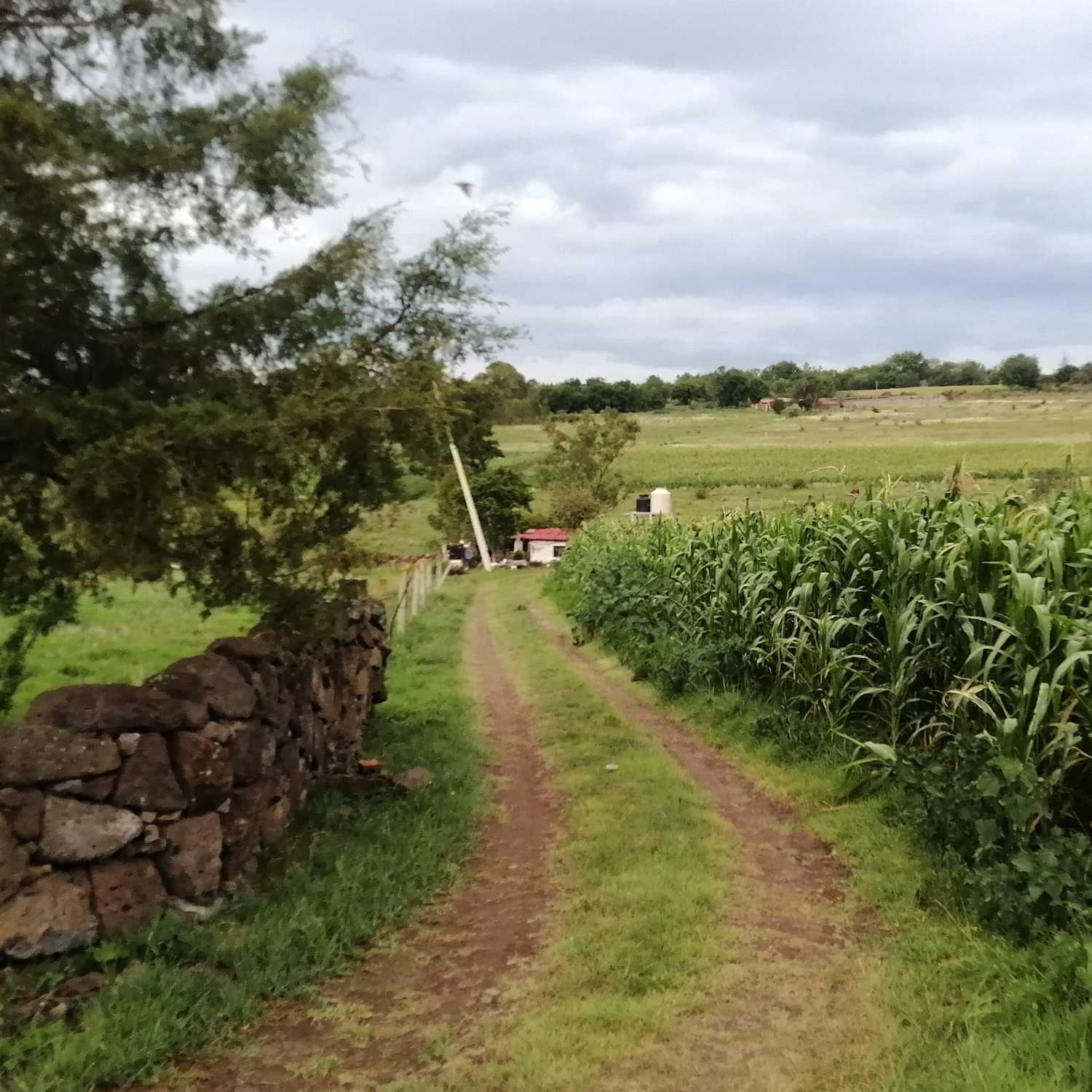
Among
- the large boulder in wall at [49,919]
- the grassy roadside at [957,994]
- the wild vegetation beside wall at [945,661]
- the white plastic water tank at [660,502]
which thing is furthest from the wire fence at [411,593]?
the grassy roadside at [957,994]

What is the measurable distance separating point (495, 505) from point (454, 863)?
41749 mm

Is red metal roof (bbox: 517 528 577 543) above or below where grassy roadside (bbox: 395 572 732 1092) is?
below

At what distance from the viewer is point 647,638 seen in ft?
44.5

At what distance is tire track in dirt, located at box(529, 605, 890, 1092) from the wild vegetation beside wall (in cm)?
69

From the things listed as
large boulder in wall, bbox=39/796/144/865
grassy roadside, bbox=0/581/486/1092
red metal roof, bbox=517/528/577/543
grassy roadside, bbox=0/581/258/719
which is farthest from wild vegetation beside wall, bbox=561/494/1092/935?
red metal roof, bbox=517/528/577/543

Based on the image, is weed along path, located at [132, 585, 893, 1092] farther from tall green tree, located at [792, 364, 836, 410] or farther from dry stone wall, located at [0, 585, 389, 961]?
tall green tree, located at [792, 364, 836, 410]

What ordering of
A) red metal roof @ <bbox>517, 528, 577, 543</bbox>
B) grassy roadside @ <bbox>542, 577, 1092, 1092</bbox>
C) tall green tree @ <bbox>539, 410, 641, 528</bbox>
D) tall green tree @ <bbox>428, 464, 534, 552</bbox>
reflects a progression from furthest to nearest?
tall green tree @ <bbox>428, 464, 534, 552</bbox> → tall green tree @ <bbox>539, 410, 641, 528</bbox> → red metal roof @ <bbox>517, 528, 577, 543</bbox> → grassy roadside @ <bbox>542, 577, 1092, 1092</bbox>

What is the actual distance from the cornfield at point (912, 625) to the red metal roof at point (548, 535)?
30.2m

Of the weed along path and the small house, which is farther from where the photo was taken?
the small house

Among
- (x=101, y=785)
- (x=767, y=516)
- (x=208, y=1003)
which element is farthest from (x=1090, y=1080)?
(x=767, y=516)

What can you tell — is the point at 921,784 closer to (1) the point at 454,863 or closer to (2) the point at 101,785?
(1) the point at 454,863

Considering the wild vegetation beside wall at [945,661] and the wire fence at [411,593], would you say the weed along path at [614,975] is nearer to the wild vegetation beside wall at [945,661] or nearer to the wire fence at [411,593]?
the wild vegetation beside wall at [945,661]

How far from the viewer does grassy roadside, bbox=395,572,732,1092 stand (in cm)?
377

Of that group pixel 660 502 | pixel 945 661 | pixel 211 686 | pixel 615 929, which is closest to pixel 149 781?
pixel 211 686
